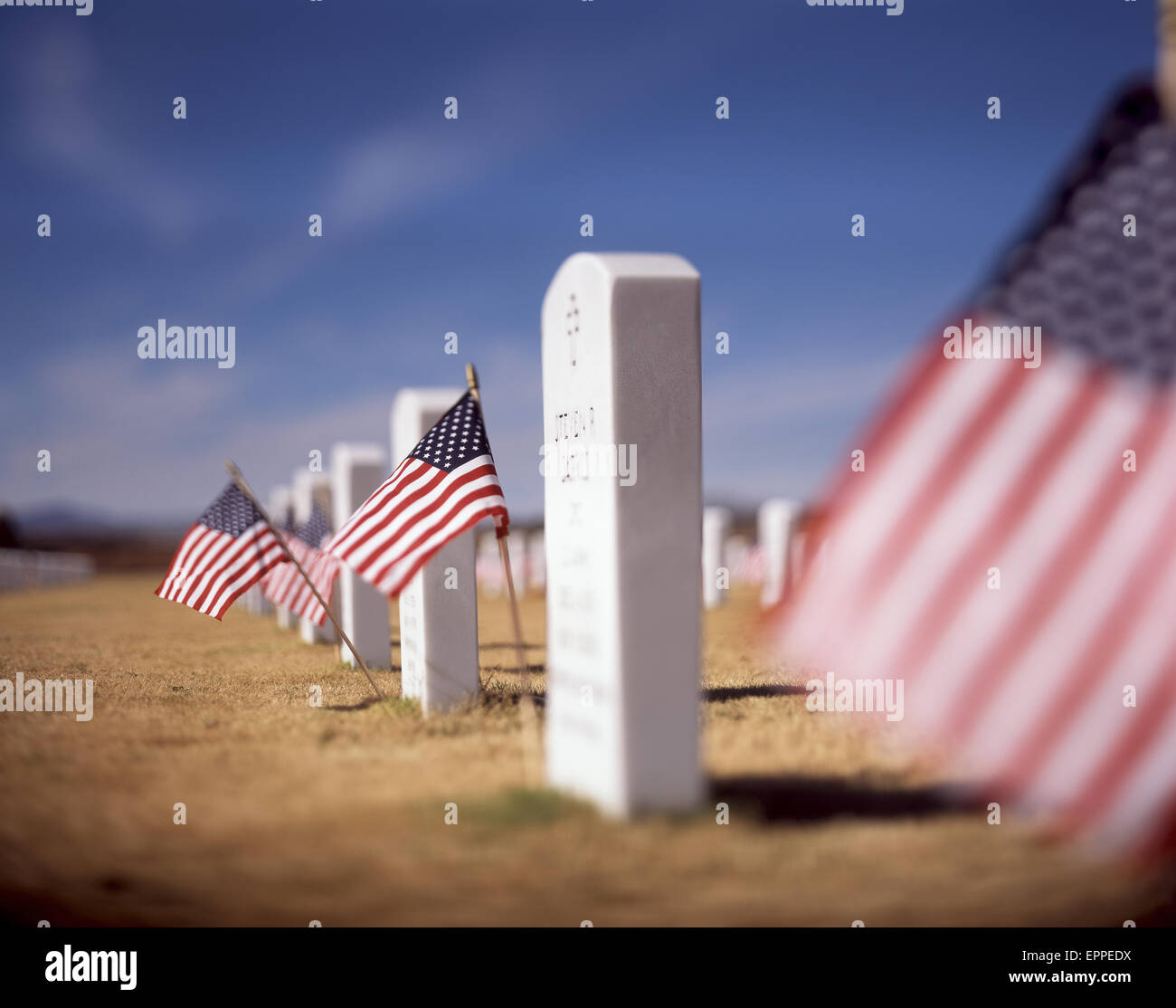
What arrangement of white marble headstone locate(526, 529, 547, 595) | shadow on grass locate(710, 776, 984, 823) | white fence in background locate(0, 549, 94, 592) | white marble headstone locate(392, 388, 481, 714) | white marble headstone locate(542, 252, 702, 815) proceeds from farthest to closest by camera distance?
white fence in background locate(0, 549, 94, 592), white marble headstone locate(526, 529, 547, 595), white marble headstone locate(392, 388, 481, 714), shadow on grass locate(710, 776, 984, 823), white marble headstone locate(542, 252, 702, 815)

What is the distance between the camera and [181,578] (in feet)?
29.8

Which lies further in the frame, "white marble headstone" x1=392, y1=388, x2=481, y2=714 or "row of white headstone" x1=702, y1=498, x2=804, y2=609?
"row of white headstone" x1=702, y1=498, x2=804, y2=609

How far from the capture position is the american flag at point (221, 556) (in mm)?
8875

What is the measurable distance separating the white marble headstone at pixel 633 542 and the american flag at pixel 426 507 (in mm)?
1146

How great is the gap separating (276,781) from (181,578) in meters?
3.87

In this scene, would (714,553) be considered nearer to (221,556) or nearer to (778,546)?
(778,546)

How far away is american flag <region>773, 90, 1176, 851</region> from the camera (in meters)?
3.59

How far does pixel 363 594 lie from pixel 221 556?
302 centimetres

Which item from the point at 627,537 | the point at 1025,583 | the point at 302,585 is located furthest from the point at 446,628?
the point at 1025,583

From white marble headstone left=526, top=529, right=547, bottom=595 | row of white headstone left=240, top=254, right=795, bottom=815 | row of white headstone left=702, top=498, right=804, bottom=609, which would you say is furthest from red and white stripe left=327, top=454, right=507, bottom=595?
white marble headstone left=526, top=529, right=547, bottom=595

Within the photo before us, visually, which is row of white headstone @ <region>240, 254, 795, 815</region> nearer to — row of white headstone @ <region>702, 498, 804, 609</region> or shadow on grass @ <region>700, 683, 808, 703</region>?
shadow on grass @ <region>700, 683, 808, 703</region>

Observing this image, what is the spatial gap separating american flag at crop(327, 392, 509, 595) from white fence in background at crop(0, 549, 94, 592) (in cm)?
3047
